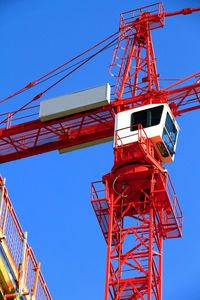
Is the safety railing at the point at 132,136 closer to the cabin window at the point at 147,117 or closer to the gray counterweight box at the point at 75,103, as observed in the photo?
the cabin window at the point at 147,117

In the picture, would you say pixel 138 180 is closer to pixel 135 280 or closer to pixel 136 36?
pixel 135 280

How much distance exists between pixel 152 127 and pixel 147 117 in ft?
2.29

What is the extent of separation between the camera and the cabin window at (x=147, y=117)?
39.3 meters

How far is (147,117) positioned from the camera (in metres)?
39.7

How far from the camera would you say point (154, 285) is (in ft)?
117

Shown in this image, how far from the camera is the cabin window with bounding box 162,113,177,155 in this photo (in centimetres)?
3941

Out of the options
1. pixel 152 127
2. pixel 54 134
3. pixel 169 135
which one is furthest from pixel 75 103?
pixel 169 135

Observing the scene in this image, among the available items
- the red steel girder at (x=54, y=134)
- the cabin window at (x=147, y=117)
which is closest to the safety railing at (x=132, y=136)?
the cabin window at (x=147, y=117)

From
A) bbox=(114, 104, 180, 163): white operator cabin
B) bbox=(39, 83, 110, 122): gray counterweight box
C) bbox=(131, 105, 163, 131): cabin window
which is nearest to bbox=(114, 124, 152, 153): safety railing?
bbox=(114, 104, 180, 163): white operator cabin

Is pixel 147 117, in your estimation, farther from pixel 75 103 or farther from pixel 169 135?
pixel 75 103

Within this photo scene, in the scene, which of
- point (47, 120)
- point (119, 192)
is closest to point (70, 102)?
point (47, 120)

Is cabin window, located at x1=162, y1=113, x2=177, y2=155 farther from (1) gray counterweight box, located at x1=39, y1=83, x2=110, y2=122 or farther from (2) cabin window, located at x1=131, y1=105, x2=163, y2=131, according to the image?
(1) gray counterweight box, located at x1=39, y1=83, x2=110, y2=122

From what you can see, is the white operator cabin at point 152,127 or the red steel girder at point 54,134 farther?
the red steel girder at point 54,134

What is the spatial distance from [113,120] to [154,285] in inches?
330
